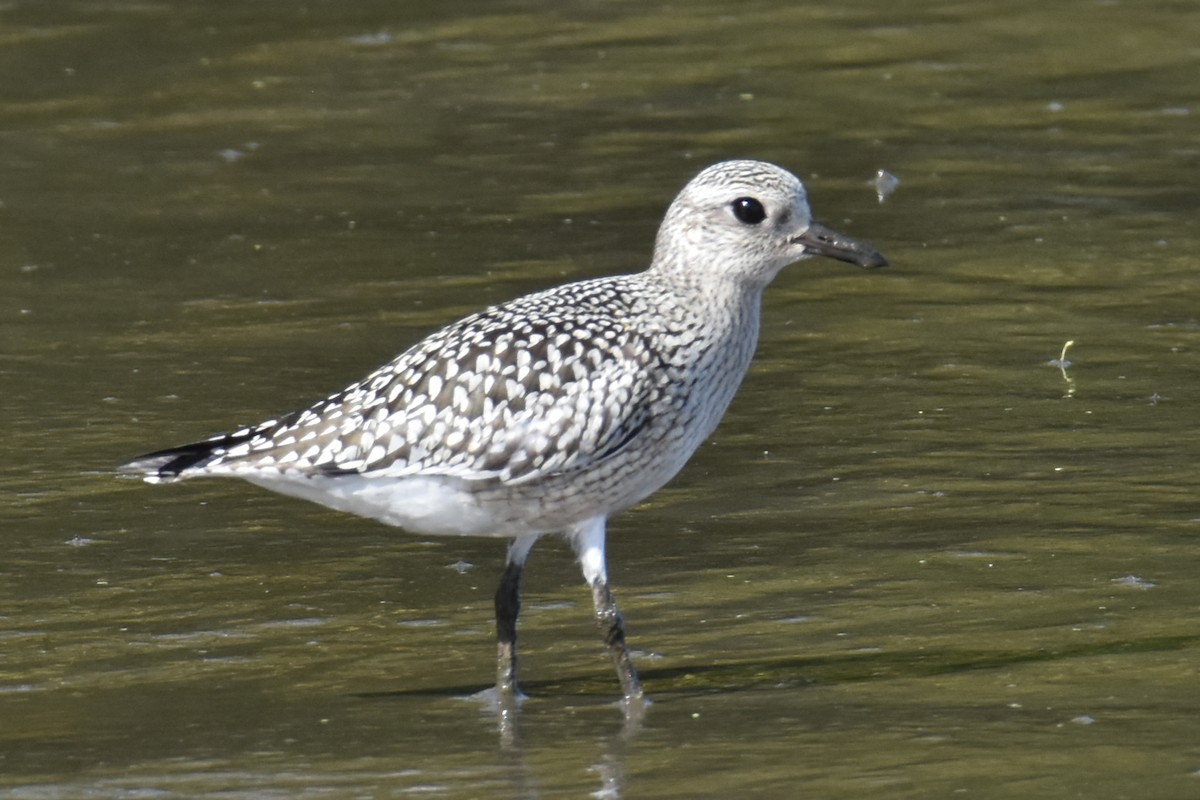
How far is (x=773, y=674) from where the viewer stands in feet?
21.5

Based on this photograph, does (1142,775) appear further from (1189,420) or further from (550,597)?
(1189,420)

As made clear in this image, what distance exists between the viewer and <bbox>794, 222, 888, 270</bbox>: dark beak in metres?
6.86

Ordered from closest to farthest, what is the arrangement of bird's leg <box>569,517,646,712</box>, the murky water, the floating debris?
the murky water
bird's leg <box>569,517,646,712</box>
the floating debris

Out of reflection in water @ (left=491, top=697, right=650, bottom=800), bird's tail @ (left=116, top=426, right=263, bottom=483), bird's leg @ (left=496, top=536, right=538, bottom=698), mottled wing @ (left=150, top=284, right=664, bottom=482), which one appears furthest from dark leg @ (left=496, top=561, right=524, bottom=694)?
bird's tail @ (left=116, top=426, right=263, bottom=483)

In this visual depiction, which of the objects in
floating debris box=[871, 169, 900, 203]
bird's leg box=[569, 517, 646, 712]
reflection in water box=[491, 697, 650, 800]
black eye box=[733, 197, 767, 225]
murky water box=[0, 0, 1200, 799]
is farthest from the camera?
floating debris box=[871, 169, 900, 203]

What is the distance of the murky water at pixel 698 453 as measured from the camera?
6.10m

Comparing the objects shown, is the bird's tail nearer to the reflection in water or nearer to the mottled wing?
the mottled wing

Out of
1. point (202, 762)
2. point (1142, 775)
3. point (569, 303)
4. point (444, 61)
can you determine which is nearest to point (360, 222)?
point (444, 61)

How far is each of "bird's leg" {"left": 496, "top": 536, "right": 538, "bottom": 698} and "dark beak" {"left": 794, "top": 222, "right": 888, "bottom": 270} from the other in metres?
1.23

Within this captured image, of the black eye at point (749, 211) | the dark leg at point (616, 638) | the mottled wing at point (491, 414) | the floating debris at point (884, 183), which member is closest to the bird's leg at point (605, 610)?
the dark leg at point (616, 638)

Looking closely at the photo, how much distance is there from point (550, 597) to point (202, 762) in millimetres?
1722

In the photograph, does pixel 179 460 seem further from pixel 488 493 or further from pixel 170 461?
pixel 488 493

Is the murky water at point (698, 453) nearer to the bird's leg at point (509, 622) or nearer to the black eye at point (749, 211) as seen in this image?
the bird's leg at point (509, 622)

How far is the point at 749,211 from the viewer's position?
267 inches
